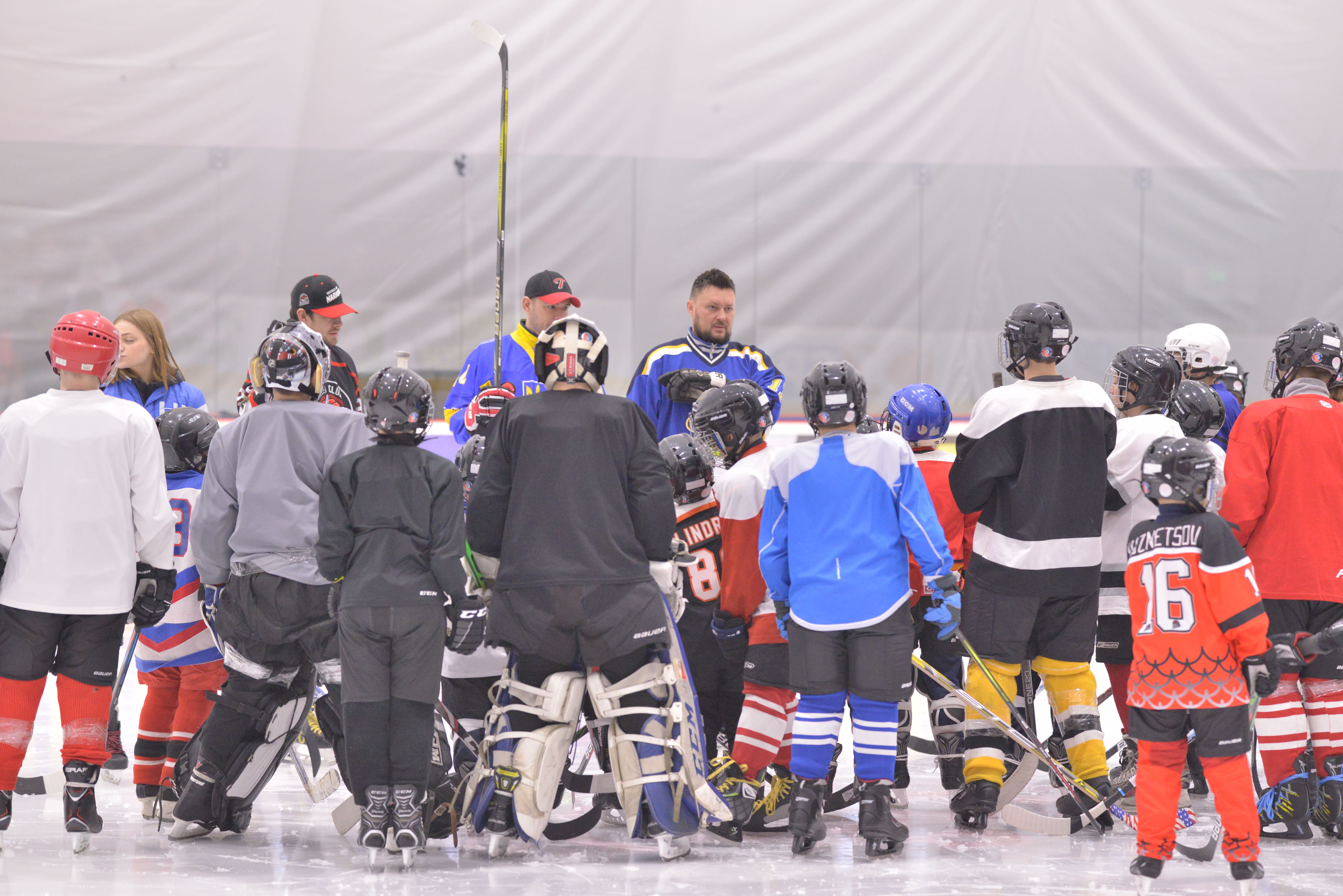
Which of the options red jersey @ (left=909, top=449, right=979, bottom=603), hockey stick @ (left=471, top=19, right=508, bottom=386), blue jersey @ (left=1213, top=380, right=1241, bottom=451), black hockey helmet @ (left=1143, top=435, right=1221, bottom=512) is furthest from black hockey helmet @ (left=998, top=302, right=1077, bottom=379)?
hockey stick @ (left=471, top=19, right=508, bottom=386)

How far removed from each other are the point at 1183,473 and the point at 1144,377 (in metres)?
0.98

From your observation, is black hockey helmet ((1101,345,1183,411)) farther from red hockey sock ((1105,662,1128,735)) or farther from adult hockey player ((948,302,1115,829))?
red hockey sock ((1105,662,1128,735))

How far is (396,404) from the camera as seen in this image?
3.29m

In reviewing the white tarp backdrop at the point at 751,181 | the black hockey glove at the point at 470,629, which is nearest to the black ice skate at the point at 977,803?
the black hockey glove at the point at 470,629

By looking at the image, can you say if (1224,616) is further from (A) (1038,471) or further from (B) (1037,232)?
(B) (1037,232)

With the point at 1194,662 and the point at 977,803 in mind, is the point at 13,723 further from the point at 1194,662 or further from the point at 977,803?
the point at 1194,662

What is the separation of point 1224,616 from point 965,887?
0.87 meters

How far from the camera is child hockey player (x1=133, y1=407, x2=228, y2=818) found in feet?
12.5

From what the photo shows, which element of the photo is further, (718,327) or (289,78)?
(289,78)

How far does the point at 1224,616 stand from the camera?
2.93 meters

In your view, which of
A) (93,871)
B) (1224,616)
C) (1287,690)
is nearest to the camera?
(1224,616)

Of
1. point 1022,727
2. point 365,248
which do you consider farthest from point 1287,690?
point 365,248

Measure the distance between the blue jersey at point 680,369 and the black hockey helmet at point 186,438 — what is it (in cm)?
155

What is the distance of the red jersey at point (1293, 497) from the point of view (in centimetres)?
366
